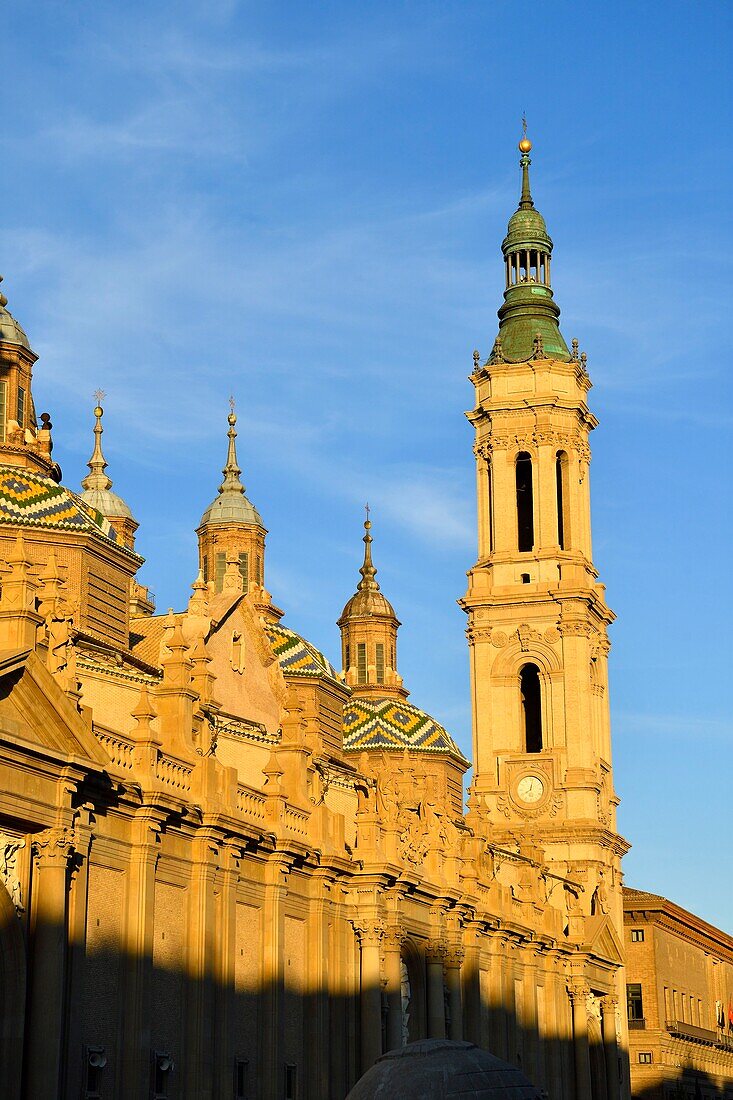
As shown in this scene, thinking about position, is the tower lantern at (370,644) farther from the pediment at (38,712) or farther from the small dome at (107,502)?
the pediment at (38,712)

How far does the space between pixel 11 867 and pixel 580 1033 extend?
147 feet

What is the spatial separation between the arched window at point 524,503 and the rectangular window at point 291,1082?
4339cm

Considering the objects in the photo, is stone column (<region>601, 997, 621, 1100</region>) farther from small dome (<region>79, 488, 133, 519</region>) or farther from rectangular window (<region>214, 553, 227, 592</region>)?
small dome (<region>79, 488, 133, 519</region>)

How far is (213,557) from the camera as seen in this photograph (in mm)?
82375

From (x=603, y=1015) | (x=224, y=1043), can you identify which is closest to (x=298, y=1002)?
(x=224, y=1043)

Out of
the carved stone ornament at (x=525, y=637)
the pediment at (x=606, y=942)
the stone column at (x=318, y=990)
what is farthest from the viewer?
the carved stone ornament at (x=525, y=637)

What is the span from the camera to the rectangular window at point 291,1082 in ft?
154

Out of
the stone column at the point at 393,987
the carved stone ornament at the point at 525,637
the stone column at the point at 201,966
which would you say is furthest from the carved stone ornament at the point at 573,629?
the stone column at the point at 201,966

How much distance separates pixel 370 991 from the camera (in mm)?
51344

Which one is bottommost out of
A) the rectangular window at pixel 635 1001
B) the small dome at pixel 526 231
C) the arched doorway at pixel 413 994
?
the arched doorway at pixel 413 994

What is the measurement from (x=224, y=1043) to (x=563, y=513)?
4800cm

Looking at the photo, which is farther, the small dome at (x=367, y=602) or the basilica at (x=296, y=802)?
the small dome at (x=367, y=602)

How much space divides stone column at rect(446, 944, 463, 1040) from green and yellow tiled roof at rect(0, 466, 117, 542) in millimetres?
17284

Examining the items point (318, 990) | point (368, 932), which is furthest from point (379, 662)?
point (318, 990)
